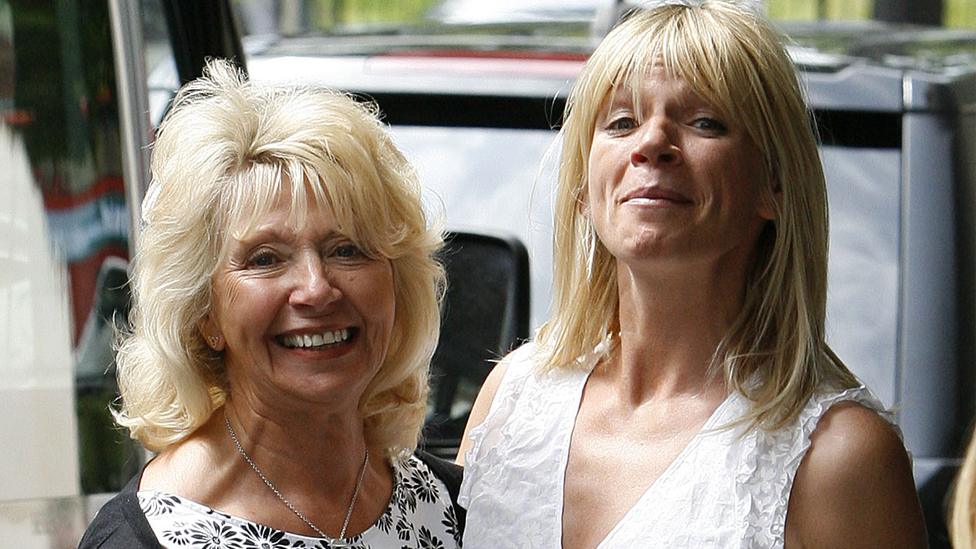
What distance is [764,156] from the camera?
2.59 metres

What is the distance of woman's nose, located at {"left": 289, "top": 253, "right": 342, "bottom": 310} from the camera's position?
2.48m

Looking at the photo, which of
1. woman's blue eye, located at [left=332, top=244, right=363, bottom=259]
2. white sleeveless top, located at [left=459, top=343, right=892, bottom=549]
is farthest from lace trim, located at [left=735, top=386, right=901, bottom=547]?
woman's blue eye, located at [left=332, top=244, right=363, bottom=259]

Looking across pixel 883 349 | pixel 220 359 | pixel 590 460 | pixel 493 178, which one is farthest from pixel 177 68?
pixel 883 349

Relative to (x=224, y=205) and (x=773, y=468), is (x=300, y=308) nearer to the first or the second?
(x=224, y=205)

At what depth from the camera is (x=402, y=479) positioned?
2.88m

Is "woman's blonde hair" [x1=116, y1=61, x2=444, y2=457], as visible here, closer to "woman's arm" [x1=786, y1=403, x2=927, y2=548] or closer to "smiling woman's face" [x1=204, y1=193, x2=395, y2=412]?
"smiling woman's face" [x1=204, y1=193, x2=395, y2=412]

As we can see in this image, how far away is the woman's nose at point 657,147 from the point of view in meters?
2.54

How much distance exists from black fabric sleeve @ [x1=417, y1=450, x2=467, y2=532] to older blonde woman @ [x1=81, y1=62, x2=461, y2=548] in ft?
0.48

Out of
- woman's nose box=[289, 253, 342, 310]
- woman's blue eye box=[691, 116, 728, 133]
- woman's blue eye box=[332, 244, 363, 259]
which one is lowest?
woman's nose box=[289, 253, 342, 310]

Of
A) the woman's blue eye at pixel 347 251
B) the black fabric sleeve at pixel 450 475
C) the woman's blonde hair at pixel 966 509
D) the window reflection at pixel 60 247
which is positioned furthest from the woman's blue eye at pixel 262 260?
the woman's blonde hair at pixel 966 509

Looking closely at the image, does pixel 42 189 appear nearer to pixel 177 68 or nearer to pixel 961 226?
pixel 177 68

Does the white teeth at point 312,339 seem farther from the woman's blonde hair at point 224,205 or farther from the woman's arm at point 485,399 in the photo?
the woman's arm at point 485,399

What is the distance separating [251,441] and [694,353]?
0.76 meters

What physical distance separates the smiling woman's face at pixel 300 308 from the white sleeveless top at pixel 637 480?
0.35 meters
